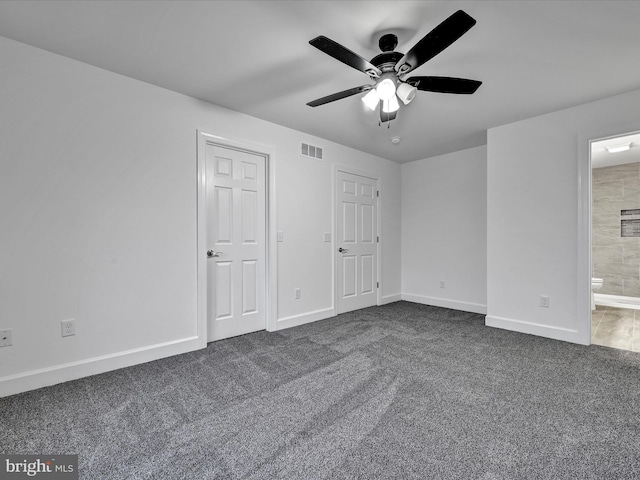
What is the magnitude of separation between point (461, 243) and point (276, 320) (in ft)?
9.87

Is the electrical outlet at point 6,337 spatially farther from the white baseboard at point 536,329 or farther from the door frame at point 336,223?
the white baseboard at point 536,329

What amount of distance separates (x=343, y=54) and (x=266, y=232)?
227 centimetres

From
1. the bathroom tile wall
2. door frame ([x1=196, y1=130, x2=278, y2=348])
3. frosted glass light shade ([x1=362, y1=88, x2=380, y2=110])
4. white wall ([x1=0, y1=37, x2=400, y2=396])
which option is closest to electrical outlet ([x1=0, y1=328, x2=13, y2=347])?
white wall ([x1=0, y1=37, x2=400, y2=396])

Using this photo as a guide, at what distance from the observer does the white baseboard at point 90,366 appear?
2.10m

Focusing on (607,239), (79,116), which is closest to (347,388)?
(79,116)

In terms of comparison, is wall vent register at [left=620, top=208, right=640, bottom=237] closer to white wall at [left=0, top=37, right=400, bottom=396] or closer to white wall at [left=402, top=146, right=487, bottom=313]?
white wall at [left=402, top=146, right=487, bottom=313]

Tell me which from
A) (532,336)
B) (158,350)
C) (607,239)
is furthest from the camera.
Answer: (607,239)

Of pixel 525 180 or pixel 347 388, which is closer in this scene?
pixel 347 388

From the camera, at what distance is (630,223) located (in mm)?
5184

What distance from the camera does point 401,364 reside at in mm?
2596

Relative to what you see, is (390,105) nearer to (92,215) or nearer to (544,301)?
(92,215)

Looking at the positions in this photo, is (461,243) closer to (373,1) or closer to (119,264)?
Result: (373,1)

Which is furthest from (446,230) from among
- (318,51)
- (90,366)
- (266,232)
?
(90,366)

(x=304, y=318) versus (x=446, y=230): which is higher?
(x=446, y=230)
